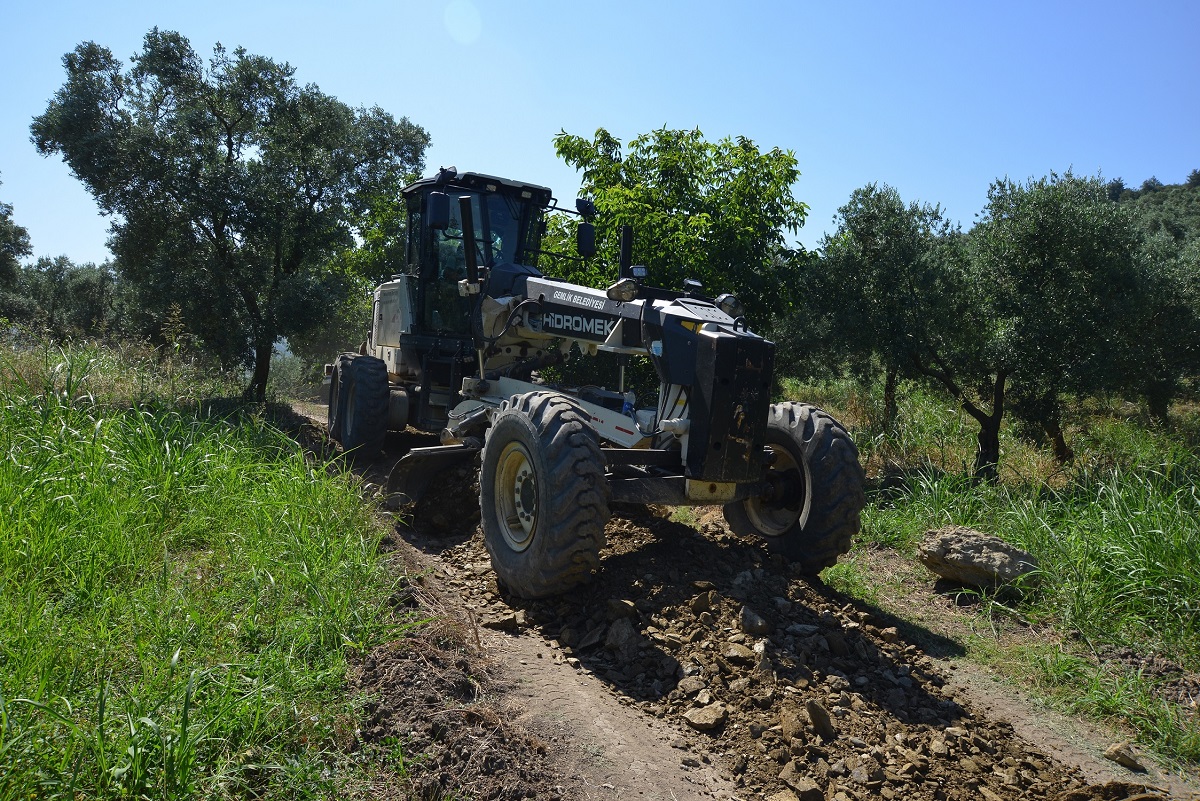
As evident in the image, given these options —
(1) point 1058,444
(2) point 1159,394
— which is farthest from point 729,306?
(2) point 1159,394

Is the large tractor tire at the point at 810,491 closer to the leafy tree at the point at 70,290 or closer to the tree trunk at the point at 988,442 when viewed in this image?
the tree trunk at the point at 988,442

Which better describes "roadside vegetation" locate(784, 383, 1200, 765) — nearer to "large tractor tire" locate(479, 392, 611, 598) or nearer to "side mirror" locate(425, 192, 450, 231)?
"large tractor tire" locate(479, 392, 611, 598)

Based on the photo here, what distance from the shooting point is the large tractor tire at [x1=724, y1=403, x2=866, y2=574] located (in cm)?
506

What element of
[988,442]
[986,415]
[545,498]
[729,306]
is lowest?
[545,498]

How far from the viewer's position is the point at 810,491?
5.15 meters

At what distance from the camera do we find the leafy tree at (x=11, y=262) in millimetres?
25781

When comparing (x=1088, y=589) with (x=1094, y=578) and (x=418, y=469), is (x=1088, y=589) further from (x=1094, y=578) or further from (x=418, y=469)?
(x=418, y=469)

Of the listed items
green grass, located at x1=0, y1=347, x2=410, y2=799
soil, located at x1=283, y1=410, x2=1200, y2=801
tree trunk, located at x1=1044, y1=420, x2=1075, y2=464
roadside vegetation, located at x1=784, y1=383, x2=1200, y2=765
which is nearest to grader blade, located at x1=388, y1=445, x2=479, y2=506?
green grass, located at x1=0, y1=347, x2=410, y2=799

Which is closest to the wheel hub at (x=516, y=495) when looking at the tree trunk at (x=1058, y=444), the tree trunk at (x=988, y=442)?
the tree trunk at (x=988, y=442)

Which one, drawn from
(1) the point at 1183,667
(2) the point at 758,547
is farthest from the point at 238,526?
(1) the point at 1183,667

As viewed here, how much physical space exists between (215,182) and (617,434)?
10.1m

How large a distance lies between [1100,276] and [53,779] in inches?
434

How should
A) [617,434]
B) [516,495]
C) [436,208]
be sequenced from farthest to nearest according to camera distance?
1. [436,208]
2. [617,434]
3. [516,495]

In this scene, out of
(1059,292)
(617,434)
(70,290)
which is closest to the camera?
(617,434)
